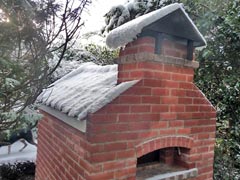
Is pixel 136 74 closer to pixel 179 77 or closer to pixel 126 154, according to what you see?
pixel 179 77

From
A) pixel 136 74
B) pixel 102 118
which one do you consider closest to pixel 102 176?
pixel 102 118

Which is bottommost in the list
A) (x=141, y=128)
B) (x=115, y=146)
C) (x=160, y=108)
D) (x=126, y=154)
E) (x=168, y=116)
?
(x=126, y=154)

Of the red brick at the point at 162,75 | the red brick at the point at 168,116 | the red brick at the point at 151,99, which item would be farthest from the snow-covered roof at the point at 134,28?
the red brick at the point at 168,116

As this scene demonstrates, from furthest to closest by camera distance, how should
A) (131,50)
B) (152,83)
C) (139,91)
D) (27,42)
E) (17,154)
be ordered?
(17,154)
(131,50)
(152,83)
(139,91)
(27,42)

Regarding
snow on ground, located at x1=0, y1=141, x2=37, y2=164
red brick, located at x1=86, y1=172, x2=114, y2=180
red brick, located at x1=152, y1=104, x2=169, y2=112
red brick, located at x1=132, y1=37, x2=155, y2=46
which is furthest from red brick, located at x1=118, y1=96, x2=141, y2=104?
snow on ground, located at x1=0, y1=141, x2=37, y2=164

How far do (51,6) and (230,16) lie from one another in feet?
11.9

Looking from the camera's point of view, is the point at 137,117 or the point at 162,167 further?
the point at 162,167

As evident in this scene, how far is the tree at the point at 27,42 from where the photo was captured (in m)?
2.29

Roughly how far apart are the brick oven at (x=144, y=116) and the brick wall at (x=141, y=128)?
0.03ft

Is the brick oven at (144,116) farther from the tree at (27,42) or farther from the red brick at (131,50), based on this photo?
the tree at (27,42)

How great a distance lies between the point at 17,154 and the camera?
34.5 feet

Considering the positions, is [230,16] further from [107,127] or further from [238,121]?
[107,127]

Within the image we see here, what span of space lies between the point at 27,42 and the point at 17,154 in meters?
9.39

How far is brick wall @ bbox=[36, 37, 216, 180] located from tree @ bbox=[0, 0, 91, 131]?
0.73 m
